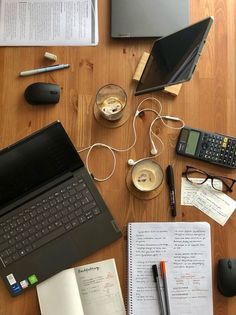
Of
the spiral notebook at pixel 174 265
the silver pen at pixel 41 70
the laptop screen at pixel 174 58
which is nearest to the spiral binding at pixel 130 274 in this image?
the spiral notebook at pixel 174 265

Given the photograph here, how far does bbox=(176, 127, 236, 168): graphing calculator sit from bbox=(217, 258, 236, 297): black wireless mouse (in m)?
0.24

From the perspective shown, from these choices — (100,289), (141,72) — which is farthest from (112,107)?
(100,289)

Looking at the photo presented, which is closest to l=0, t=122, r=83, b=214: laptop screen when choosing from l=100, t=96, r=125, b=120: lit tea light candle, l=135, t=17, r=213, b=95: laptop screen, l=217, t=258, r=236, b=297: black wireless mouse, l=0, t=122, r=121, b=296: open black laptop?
l=0, t=122, r=121, b=296: open black laptop

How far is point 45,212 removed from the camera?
3.18 feet

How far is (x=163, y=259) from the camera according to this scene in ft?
3.12

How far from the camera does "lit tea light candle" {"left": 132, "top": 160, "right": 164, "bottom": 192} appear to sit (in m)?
0.97

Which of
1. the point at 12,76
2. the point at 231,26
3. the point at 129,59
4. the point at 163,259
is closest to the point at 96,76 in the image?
the point at 129,59

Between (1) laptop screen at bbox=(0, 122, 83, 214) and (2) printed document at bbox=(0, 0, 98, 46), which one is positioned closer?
(1) laptop screen at bbox=(0, 122, 83, 214)

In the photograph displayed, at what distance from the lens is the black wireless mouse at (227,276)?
0.92 meters

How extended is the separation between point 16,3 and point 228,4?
0.58 meters

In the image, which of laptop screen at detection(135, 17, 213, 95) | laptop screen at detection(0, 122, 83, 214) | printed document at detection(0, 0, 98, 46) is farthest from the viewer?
printed document at detection(0, 0, 98, 46)

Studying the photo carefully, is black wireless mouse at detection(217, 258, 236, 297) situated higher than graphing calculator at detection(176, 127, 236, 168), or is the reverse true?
graphing calculator at detection(176, 127, 236, 168)

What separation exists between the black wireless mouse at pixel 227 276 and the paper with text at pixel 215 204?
10cm

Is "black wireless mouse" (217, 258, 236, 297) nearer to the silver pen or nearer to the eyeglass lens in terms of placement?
the eyeglass lens
